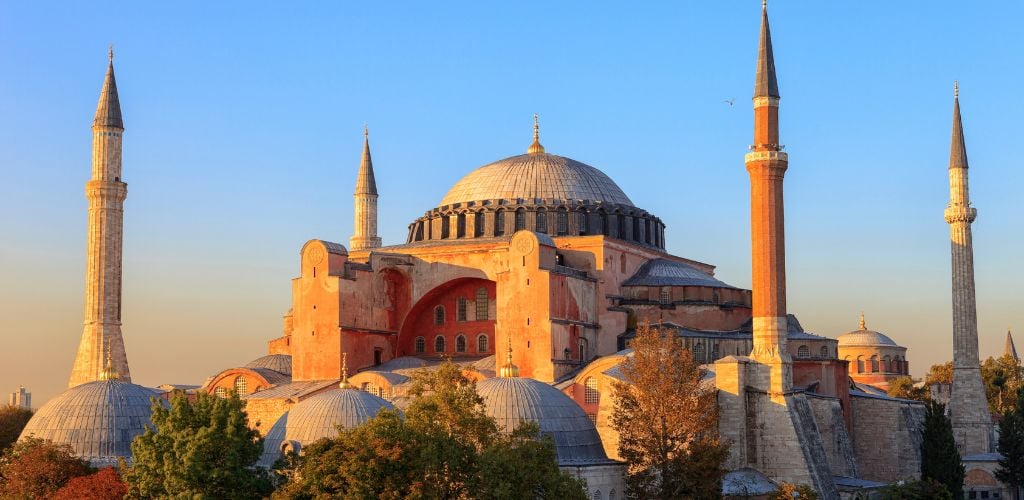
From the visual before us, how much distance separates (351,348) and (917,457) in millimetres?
13356

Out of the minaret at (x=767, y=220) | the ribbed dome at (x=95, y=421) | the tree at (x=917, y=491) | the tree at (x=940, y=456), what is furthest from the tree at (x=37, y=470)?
the tree at (x=940, y=456)

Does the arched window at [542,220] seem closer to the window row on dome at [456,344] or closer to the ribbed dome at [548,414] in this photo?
the window row on dome at [456,344]

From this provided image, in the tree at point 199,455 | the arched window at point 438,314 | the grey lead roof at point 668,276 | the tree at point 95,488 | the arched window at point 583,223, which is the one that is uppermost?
the arched window at point 583,223

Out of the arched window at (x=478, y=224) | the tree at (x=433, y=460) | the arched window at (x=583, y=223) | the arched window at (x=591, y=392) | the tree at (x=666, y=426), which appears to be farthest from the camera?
the arched window at (x=478, y=224)

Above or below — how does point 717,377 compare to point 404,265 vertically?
below

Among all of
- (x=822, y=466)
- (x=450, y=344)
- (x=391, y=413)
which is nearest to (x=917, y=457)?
(x=822, y=466)

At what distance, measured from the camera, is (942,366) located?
184 feet

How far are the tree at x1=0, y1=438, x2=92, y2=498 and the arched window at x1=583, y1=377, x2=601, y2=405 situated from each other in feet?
37.1

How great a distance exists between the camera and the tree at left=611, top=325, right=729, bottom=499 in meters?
26.1

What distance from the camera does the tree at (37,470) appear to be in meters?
23.9

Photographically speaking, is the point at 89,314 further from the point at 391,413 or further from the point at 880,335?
the point at 880,335

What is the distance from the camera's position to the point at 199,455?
2178cm

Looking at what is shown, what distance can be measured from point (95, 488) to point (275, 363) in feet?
55.1

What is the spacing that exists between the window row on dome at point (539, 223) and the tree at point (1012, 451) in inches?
399
